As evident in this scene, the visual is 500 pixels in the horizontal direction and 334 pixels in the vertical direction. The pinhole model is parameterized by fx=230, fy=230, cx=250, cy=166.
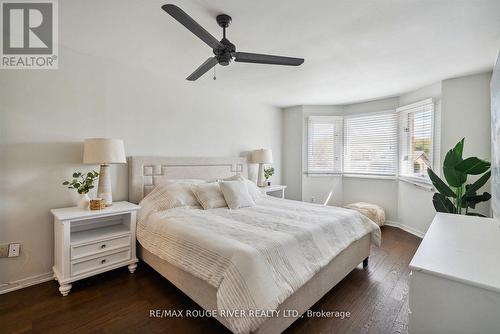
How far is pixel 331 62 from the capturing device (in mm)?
2695

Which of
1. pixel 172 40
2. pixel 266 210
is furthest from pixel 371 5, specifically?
pixel 266 210

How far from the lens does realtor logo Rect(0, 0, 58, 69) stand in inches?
72.7

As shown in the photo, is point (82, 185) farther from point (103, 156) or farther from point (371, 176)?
point (371, 176)

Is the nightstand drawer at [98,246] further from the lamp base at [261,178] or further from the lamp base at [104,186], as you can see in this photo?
the lamp base at [261,178]

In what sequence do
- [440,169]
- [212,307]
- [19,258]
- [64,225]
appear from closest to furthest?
[212,307]
[64,225]
[19,258]
[440,169]

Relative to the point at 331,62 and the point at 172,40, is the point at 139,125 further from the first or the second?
the point at 331,62

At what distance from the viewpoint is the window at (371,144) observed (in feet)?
14.1

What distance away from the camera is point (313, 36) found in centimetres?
212

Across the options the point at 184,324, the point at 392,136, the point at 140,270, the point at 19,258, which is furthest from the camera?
the point at 392,136

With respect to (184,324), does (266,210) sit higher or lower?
higher

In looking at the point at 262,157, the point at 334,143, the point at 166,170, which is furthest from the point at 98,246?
the point at 334,143

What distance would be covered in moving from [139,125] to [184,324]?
7.58 feet

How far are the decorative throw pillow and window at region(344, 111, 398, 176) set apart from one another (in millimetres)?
3166

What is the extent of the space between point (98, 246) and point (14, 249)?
28.3 inches
